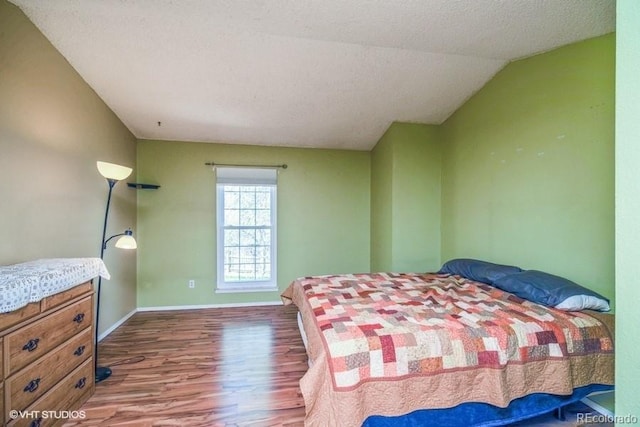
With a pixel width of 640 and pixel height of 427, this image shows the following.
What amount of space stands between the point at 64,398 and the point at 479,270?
317cm

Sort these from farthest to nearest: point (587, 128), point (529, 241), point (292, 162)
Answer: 1. point (292, 162)
2. point (529, 241)
3. point (587, 128)

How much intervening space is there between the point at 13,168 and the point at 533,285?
3570 mm

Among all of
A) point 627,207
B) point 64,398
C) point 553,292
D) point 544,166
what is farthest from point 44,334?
point 544,166

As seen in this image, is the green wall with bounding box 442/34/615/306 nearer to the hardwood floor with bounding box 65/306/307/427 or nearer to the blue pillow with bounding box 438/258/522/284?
the blue pillow with bounding box 438/258/522/284

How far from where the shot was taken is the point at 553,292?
5.65ft

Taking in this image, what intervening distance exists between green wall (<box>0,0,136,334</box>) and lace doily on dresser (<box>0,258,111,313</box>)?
1.08 feet

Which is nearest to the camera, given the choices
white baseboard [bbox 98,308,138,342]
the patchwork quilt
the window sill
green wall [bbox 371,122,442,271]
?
the patchwork quilt

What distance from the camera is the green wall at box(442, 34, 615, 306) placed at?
1765mm

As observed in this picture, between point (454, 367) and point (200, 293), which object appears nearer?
point (454, 367)

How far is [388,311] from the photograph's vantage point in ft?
5.65

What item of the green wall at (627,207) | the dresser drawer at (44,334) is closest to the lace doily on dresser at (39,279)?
the dresser drawer at (44,334)

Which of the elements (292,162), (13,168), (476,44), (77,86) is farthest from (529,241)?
(77,86)

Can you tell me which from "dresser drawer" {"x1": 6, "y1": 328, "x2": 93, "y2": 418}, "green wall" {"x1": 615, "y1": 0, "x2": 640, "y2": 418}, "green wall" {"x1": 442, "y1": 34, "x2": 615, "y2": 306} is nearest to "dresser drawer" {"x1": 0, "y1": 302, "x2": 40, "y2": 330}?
"dresser drawer" {"x1": 6, "y1": 328, "x2": 93, "y2": 418}

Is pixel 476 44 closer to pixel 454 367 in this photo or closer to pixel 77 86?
pixel 454 367
